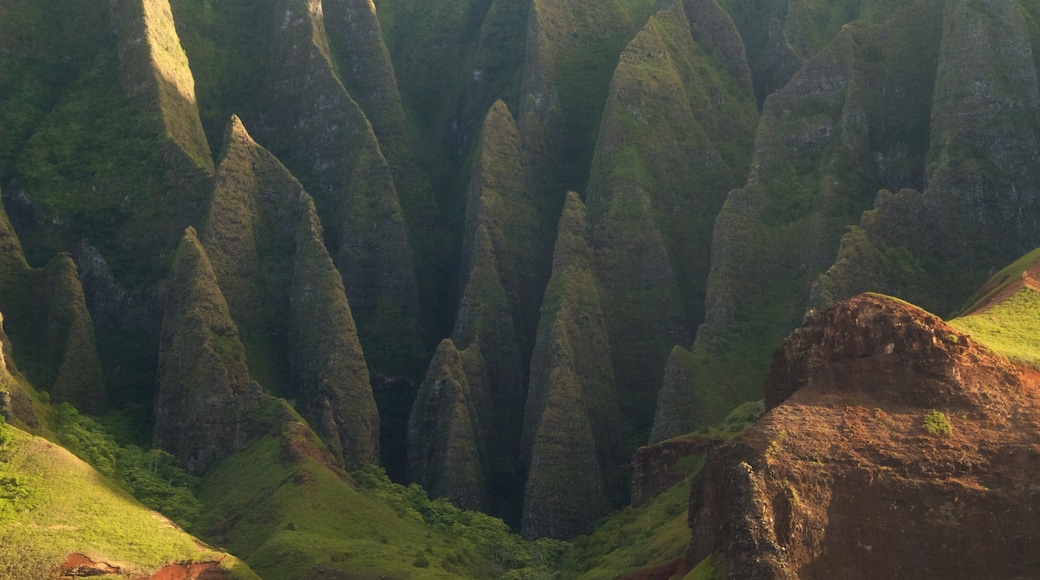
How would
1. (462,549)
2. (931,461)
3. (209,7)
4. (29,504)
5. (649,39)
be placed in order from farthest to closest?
(209,7)
(649,39)
(462,549)
(29,504)
(931,461)

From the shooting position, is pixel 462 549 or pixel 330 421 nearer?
pixel 462 549

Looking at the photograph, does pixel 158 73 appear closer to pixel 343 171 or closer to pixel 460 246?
pixel 343 171

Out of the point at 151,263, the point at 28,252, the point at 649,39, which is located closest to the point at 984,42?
the point at 649,39

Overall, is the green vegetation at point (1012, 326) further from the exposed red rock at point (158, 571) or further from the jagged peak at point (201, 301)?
the jagged peak at point (201, 301)

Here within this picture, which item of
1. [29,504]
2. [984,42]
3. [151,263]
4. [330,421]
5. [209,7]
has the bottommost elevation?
[29,504]

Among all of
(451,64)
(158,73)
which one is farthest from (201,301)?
(451,64)

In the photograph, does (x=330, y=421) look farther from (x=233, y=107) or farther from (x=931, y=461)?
(x=931, y=461)

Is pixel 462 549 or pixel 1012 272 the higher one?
pixel 1012 272
